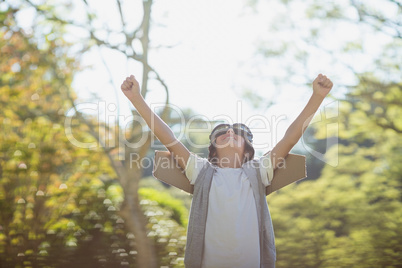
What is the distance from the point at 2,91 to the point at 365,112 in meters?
4.51

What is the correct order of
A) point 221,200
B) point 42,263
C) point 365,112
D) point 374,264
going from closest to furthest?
1. point 221,200
2. point 42,263
3. point 374,264
4. point 365,112

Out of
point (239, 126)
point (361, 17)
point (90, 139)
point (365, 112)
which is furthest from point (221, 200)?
point (361, 17)

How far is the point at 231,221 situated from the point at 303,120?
0.55 m

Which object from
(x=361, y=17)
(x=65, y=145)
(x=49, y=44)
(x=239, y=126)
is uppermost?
(x=361, y=17)

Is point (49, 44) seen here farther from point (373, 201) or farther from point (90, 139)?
point (373, 201)

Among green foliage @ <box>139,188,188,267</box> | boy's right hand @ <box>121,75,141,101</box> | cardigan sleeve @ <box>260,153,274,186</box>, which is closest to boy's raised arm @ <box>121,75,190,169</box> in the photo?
boy's right hand @ <box>121,75,141,101</box>

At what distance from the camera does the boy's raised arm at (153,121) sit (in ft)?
5.73

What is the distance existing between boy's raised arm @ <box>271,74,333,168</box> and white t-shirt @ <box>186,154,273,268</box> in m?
0.06

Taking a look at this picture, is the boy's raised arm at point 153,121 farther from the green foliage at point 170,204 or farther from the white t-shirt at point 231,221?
the green foliage at point 170,204

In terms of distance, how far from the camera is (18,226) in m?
4.66

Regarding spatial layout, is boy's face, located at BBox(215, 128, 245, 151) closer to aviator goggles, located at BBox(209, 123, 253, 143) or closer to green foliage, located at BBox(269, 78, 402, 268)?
aviator goggles, located at BBox(209, 123, 253, 143)

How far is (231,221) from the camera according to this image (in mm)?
1704

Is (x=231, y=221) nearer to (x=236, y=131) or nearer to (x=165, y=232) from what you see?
(x=236, y=131)

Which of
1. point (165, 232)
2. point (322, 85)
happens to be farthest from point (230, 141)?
point (165, 232)
